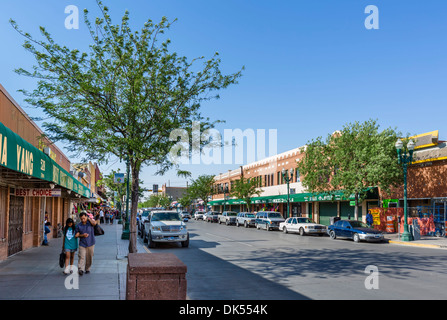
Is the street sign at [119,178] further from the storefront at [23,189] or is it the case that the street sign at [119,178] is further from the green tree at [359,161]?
the green tree at [359,161]

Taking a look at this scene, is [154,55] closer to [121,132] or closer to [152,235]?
[121,132]

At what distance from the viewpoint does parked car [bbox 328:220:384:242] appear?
23.4 metres

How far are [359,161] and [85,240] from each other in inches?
893

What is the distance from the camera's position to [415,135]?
101 feet

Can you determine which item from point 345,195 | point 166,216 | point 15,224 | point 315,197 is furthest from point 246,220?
point 15,224

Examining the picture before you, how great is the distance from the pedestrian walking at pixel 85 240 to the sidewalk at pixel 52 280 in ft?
1.01

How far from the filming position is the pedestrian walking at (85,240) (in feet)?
36.9

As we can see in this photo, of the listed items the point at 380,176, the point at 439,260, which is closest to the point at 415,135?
the point at 380,176

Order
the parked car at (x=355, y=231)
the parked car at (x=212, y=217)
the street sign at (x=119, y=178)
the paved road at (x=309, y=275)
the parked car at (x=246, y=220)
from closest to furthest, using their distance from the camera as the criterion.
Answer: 1. the paved road at (x=309, y=275)
2. the parked car at (x=355, y=231)
3. the street sign at (x=119, y=178)
4. the parked car at (x=246, y=220)
5. the parked car at (x=212, y=217)

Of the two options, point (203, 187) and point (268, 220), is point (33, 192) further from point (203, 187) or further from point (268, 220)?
point (203, 187)

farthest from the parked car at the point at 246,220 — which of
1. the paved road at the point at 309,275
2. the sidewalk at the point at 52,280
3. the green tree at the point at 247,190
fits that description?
the sidewalk at the point at 52,280

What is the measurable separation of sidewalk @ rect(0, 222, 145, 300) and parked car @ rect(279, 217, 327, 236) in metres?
17.1

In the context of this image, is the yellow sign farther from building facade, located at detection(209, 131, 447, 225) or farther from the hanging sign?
the hanging sign

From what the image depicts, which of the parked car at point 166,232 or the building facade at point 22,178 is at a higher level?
the building facade at point 22,178
